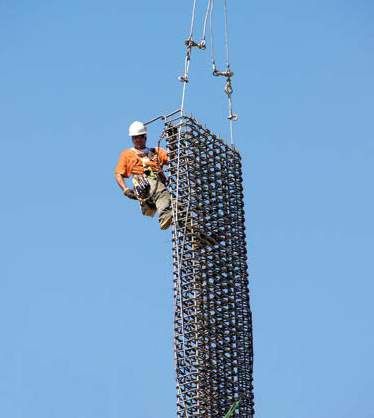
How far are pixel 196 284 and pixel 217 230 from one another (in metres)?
1.98

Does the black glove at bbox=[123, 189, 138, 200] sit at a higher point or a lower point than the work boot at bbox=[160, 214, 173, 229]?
higher

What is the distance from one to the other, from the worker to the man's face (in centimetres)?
2

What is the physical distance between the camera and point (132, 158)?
50406mm

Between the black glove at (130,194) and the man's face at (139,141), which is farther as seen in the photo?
the man's face at (139,141)

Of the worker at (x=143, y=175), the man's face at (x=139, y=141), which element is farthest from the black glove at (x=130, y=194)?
the man's face at (x=139, y=141)

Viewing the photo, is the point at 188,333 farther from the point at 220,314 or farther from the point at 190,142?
the point at 190,142

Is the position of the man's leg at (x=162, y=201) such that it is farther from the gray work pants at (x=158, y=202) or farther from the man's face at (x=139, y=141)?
the man's face at (x=139, y=141)

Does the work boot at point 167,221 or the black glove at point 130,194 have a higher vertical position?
the black glove at point 130,194

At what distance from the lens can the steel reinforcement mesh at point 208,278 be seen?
160ft

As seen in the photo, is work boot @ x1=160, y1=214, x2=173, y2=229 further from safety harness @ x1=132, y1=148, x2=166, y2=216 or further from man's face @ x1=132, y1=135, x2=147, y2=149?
man's face @ x1=132, y1=135, x2=147, y2=149

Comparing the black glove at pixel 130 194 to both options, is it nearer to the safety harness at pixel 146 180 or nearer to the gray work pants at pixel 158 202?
the safety harness at pixel 146 180

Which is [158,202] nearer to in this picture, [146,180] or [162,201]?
[162,201]

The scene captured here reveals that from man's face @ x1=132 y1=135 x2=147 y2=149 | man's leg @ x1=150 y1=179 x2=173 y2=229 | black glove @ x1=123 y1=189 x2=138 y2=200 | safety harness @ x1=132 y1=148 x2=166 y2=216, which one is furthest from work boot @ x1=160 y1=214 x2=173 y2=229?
man's face @ x1=132 y1=135 x2=147 y2=149

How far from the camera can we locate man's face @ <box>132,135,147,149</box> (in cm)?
5047
